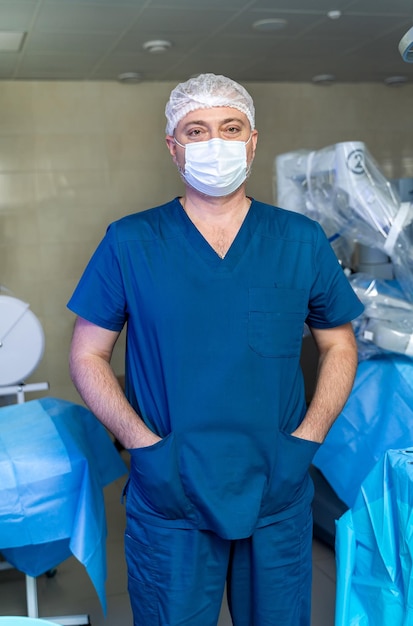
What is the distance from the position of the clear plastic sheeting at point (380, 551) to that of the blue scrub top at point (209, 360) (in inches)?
5.3

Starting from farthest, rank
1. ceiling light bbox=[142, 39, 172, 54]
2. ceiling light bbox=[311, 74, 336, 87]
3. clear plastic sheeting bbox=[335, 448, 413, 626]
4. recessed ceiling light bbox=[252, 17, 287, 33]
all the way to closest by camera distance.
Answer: ceiling light bbox=[311, 74, 336, 87], ceiling light bbox=[142, 39, 172, 54], recessed ceiling light bbox=[252, 17, 287, 33], clear plastic sheeting bbox=[335, 448, 413, 626]

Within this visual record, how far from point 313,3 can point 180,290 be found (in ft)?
6.78

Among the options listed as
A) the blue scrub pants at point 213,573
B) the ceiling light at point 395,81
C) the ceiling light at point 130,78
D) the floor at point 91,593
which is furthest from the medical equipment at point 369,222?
the ceiling light at point 395,81

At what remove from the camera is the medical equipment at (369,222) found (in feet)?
7.45

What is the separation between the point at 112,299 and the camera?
4.97ft

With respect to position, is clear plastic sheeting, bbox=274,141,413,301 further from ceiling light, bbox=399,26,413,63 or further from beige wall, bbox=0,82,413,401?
beige wall, bbox=0,82,413,401

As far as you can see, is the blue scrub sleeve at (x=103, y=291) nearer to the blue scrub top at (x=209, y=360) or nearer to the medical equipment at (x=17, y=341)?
the blue scrub top at (x=209, y=360)

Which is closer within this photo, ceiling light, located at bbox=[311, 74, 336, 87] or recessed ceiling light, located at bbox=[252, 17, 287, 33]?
recessed ceiling light, located at bbox=[252, 17, 287, 33]

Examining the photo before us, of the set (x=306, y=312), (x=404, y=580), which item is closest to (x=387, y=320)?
(x=306, y=312)

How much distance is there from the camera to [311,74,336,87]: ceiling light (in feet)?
15.3

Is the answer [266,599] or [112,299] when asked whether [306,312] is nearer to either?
[112,299]

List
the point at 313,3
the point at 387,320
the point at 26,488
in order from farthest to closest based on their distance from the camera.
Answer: the point at 313,3
the point at 387,320
the point at 26,488

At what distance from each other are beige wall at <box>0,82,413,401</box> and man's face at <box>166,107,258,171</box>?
2998mm

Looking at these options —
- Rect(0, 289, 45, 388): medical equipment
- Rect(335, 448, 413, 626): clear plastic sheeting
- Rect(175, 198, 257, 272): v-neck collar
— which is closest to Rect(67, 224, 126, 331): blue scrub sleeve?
Rect(175, 198, 257, 272): v-neck collar
